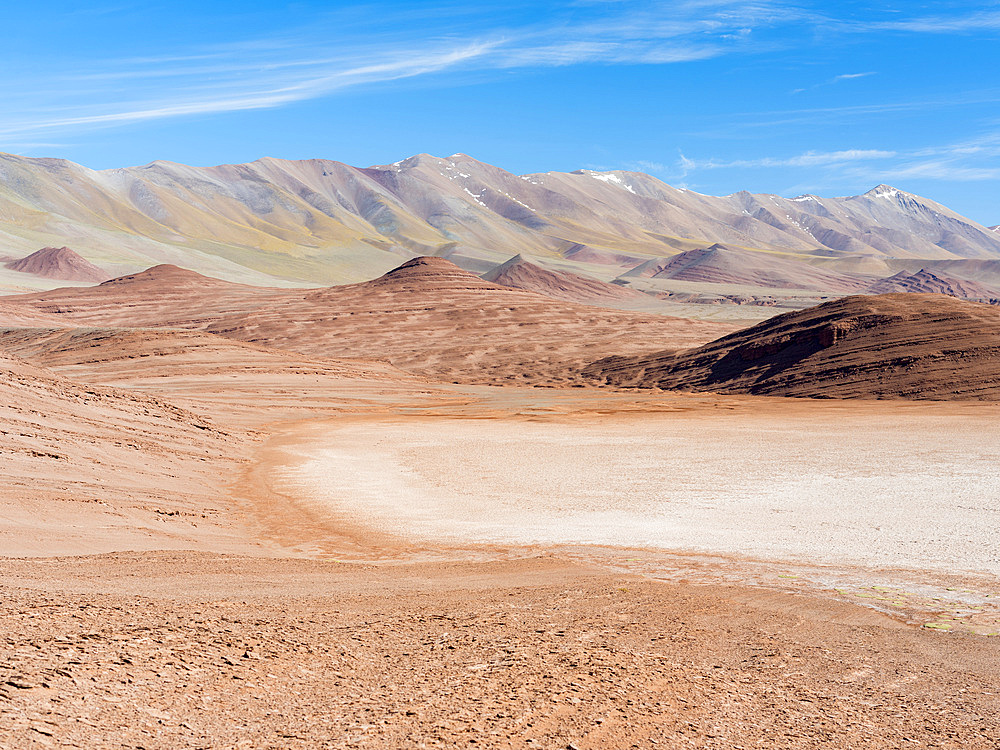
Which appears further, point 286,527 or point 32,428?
point 32,428

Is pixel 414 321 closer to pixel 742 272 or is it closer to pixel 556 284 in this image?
pixel 556 284

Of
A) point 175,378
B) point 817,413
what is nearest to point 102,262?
point 175,378

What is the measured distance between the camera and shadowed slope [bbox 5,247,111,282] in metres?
118

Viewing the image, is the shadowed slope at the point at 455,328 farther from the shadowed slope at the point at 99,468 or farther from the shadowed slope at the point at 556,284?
the shadowed slope at the point at 556,284

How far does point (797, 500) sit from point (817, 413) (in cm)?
1810

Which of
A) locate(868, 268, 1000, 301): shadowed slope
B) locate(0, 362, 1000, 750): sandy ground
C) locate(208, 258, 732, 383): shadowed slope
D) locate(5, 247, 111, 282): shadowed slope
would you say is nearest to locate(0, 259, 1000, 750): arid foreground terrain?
locate(0, 362, 1000, 750): sandy ground

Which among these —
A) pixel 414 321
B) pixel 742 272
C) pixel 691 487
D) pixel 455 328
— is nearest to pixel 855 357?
pixel 691 487

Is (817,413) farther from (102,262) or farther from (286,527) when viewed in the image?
(102,262)

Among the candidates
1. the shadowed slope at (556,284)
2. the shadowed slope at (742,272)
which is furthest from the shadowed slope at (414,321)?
the shadowed slope at (742,272)

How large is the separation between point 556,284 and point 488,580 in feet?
395

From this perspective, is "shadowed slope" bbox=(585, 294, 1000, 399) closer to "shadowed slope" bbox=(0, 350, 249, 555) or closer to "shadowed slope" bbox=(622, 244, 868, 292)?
"shadowed slope" bbox=(0, 350, 249, 555)

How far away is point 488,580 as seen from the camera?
29.7 ft

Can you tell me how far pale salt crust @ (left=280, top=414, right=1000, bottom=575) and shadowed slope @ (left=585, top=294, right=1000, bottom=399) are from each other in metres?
10.1

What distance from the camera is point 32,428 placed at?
15.5 metres
